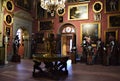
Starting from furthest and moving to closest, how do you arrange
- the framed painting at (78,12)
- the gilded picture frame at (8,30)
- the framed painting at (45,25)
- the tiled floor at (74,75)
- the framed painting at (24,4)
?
the framed painting at (45,25) < the framed painting at (78,12) < the framed painting at (24,4) < the gilded picture frame at (8,30) < the tiled floor at (74,75)

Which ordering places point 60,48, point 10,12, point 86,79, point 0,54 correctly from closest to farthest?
point 86,79 < point 0,54 < point 10,12 < point 60,48

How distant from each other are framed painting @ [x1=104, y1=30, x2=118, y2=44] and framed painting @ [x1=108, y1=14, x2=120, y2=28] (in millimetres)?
487

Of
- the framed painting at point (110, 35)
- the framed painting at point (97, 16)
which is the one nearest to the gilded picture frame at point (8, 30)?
the framed painting at point (97, 16)

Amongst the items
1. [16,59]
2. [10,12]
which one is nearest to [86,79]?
[16,59]

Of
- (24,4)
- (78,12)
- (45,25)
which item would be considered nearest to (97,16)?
(78,12)

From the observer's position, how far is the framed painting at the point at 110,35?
47.6 feet

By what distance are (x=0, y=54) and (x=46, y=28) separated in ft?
19.9

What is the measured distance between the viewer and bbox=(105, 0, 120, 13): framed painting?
1469 centimetres

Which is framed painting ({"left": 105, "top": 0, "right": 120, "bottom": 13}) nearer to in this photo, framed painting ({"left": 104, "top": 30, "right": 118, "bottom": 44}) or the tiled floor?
framed painting ({"left": 104, "top": 30, "right": 118, "bottom": 44})

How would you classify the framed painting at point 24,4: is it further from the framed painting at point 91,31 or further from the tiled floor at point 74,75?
the tiled floor at point 74,75

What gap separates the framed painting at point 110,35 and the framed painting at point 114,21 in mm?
487

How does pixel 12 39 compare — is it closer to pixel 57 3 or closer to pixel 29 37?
pixel 29 37

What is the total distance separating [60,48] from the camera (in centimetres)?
1653

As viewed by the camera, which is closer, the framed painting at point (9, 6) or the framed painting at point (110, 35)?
the framed painting at point (9, 6)
